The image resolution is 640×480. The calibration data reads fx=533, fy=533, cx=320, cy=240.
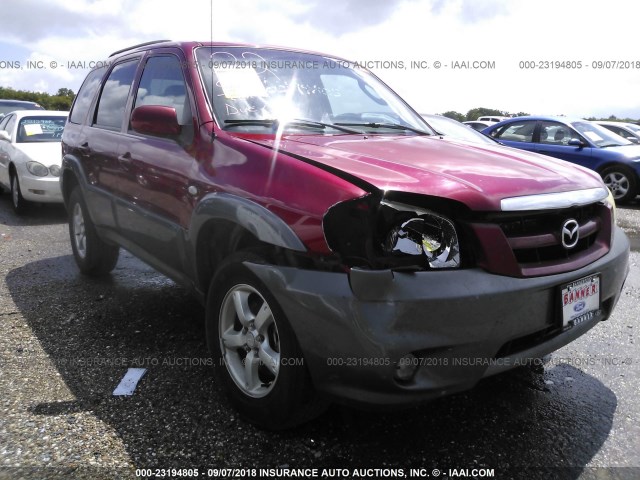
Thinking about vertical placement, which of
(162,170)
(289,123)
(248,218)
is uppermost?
(289,123)

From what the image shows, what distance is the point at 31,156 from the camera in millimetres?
7359

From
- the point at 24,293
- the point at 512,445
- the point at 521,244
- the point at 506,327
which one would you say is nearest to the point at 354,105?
the point at 521,244

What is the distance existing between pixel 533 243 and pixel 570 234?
0.26 metres

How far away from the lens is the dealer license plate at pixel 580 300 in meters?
2.16

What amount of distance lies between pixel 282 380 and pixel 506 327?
35.5 inches

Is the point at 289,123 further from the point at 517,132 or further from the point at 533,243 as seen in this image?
the point at 517,132

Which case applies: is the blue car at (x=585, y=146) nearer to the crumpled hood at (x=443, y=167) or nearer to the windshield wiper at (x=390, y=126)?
the windshield wiper at (x=390, y=126)

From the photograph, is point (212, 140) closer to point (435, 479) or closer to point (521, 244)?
point (521, 244)

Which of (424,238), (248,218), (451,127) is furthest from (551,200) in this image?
(451,127)

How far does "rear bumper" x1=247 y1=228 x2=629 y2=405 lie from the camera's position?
6.05 ft

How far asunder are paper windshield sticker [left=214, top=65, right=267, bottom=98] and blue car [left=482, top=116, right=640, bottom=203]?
7478 mm

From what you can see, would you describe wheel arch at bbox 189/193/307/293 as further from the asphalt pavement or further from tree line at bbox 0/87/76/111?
tree line at bbox 0/87/76/111

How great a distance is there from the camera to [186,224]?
281 centimetres

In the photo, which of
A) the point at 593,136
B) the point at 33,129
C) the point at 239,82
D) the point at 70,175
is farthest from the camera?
the point at 593,136
